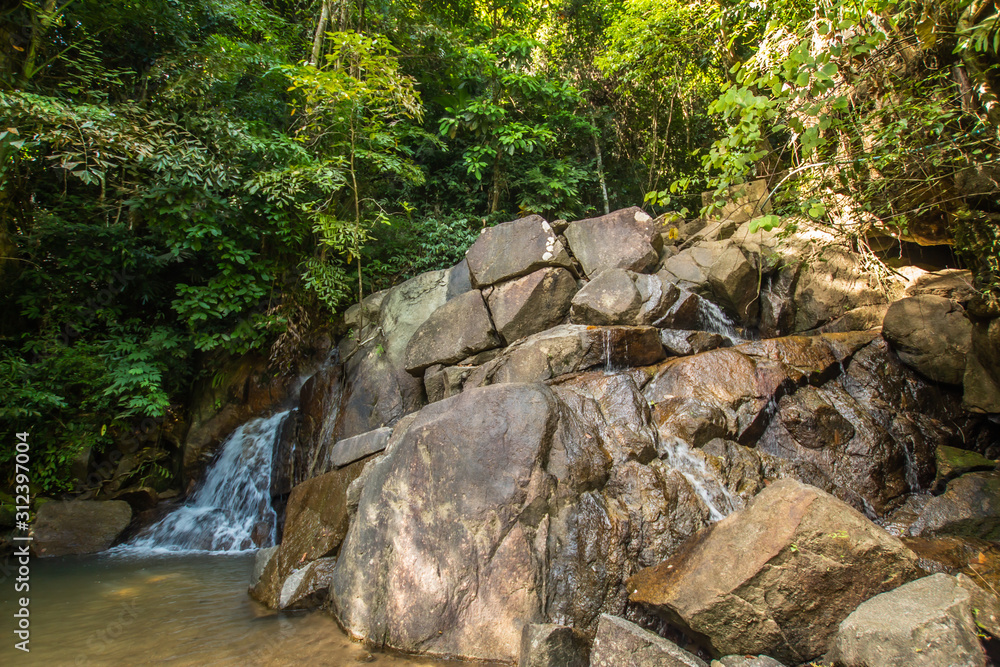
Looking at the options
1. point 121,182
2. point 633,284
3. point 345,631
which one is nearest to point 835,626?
point 345,631

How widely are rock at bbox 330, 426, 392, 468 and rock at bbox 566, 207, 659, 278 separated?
3.96 meters

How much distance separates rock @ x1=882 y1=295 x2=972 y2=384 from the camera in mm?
5773

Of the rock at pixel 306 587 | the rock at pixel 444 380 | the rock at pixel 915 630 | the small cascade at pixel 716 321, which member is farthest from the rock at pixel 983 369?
the rock at pixel 306 587

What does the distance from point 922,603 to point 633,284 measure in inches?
174

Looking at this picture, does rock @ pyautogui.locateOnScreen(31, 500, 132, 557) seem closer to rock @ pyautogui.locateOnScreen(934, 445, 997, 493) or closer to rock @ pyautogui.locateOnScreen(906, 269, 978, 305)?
rock @ pyautogui.locateOnScreen(934, 445, 997, 493)

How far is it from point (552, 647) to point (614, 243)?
5.87 m

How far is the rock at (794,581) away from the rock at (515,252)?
463 cm

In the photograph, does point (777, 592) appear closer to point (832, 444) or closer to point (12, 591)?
point (832, 444)

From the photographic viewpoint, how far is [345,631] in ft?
12.5

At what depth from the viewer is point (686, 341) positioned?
6277mm

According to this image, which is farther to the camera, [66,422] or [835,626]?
[66,422]

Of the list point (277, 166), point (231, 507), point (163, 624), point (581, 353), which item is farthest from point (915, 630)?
point (277, 166)

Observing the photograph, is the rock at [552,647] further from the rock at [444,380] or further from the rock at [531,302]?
the rock at [531,302]

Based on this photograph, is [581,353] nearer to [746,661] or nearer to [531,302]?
[531,302]
